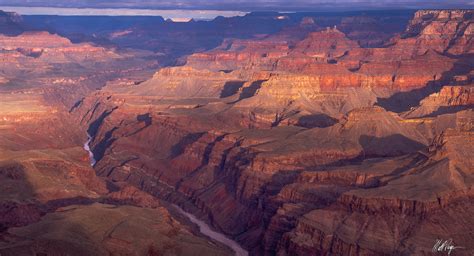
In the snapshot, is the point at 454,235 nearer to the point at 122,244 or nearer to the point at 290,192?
the point at 290,192

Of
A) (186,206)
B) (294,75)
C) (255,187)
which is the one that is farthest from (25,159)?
(294,75)

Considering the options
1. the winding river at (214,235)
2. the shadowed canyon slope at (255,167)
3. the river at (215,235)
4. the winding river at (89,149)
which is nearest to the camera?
the shadowed canyon slope at (255,167)

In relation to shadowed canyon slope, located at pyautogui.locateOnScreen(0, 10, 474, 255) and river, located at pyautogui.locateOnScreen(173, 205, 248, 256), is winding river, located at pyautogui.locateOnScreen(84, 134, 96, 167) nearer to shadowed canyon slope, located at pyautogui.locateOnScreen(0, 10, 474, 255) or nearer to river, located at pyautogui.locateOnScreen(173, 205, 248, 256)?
shadowed canyon slope, located at pyautogui.locateOnScreen(0, 10, 474, 255)

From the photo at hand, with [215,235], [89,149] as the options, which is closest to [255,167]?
[215,235]

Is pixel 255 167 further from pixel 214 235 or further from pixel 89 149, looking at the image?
pixel 89 149

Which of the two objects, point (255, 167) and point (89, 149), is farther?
point (89, 149)

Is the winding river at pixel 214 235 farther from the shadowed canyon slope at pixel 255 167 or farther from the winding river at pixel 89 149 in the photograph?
the winding river at pixel 89 149

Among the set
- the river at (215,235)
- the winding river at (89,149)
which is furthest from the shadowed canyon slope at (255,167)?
the winding river at (89,149)

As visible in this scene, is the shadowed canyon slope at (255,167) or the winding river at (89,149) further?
the winding river at (89,149)

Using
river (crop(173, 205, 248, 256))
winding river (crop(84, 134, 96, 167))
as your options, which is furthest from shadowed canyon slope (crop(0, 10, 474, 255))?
winding river (crop(84, 134, 96, 167))
